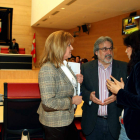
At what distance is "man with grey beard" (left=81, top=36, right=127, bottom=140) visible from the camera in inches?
74.1

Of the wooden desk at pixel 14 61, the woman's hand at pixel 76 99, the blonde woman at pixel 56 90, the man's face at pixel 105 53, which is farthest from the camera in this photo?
the wooden desk at pixel 14 61

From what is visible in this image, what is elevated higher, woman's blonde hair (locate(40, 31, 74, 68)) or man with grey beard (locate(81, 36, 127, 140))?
woman's blonde hair (locate(40, 31, 74, 68))

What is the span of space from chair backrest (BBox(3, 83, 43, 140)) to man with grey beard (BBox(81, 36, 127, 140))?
0.54m

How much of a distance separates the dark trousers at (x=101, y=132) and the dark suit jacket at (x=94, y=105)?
49 millimetres

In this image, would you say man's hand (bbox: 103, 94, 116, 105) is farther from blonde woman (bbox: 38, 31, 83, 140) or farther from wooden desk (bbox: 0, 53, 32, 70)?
wooden desk (bbox: 0, 53, 32, 70)

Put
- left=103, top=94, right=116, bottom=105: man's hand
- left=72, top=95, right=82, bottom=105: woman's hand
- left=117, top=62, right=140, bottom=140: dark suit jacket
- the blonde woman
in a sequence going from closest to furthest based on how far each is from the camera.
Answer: left=117, top=62, right=140, bottom=140: dark suit jacket < the blonde woman < left=72, top=95, right=82, bottom=105: woman's hand < left=103, top=94, right=116, bottom=105: man's hand

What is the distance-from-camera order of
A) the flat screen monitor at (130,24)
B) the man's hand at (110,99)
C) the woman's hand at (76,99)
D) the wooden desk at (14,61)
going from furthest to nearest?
the wooden desk at (14,61) < the flat screen monitor at (130,24) < the man's hand at (110,99) < the woman's hand at (76,99)

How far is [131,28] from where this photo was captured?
271 inches

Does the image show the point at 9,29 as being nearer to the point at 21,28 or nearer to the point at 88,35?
the point at 21,28

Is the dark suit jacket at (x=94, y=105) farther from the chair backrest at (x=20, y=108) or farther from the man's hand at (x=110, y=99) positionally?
the chair backrest at (x=20, y=108)

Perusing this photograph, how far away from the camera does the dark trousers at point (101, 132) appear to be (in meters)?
1.91

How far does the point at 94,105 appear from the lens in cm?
195

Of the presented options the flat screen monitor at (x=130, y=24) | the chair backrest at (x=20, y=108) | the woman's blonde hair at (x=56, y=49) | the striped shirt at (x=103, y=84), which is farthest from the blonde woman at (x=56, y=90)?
the flat screen monitor at (x=130, y=24)

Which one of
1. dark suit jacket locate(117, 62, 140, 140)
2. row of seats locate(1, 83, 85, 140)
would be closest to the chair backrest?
row of seats locate(1, 83, 85, 140)
